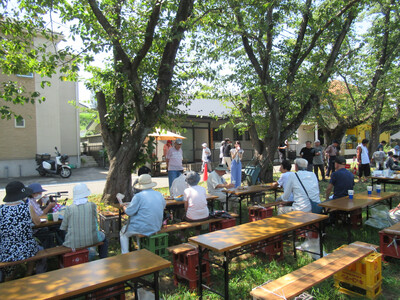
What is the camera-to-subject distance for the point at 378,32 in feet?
35.8

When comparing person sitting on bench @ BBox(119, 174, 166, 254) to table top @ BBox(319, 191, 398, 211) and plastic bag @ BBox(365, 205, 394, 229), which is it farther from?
plastic bag @ BBox(365, 205, 394, 229)

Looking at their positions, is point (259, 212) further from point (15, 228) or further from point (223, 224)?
point (15, 228)

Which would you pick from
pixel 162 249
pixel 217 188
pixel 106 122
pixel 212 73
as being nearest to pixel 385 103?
pixel 212 73

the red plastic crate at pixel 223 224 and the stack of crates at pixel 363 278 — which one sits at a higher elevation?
the red plastic crate at pixel 223 224

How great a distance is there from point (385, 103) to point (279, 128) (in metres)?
7.20

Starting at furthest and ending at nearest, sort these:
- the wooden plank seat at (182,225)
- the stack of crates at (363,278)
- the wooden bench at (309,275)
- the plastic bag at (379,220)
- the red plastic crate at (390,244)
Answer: the plastic bag at (379,220)
the wooden plank seat at (182,225)
the red plastic crate at (390,244)
the stack of crates at (363,278)
the wooden bench at (309,275)

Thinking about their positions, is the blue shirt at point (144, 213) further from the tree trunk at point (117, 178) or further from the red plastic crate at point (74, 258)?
the tree trunk at point (117, 178)

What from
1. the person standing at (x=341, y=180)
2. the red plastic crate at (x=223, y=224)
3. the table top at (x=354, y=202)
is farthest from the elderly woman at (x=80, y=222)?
the person standing at (x=341, y=180)

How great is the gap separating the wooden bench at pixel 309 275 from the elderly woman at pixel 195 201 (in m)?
2.01

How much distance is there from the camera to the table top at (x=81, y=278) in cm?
220

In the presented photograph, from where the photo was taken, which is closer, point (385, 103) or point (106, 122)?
point (106, 122)

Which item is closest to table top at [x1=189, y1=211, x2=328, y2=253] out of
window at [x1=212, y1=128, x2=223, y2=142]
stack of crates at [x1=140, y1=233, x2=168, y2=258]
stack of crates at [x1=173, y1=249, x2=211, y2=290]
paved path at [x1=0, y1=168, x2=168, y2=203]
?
stack of crates at [x1=173, y1=249, x2=211, y2=290]

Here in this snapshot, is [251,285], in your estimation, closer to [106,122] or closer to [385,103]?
[106,122]

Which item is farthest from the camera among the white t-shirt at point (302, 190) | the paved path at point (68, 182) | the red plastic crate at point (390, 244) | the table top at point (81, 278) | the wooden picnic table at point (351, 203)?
the paved path at point (68, 182)
